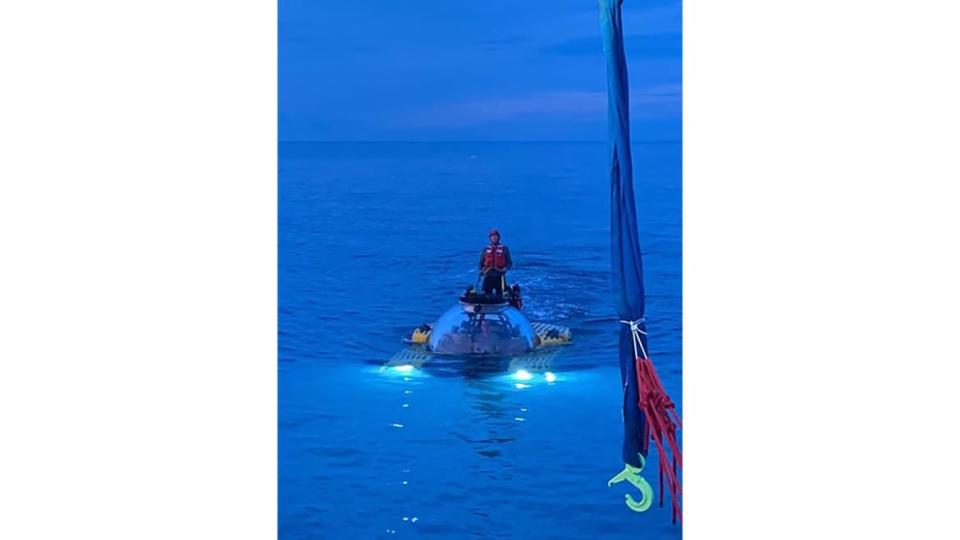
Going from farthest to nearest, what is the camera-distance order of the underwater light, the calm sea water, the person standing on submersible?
the person standing on submersible < the underwater light < the calm sea water

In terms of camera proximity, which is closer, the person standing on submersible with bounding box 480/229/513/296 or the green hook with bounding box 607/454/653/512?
the green hook with bounding box 607/454/653/512

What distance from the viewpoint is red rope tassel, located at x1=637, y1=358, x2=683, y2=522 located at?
20.4 ft

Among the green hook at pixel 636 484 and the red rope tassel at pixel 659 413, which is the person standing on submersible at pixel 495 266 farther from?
the green hook at pixel 636 484

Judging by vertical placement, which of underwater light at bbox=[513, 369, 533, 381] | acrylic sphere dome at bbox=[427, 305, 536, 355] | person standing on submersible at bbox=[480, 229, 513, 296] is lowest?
underwater light at bbox=[513, 369, 533, 381]

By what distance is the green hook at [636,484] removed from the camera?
6156mm

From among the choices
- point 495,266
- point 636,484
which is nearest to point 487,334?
point 495,266

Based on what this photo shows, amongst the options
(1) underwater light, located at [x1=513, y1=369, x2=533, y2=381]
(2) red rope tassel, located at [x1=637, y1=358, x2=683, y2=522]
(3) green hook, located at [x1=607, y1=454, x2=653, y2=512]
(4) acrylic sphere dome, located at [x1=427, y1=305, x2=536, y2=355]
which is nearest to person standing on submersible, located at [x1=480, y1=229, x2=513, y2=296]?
(4) acrylic sphere dome, located at [x1=427, y1=305, x2=536, y2=355]

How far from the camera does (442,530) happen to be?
605cm

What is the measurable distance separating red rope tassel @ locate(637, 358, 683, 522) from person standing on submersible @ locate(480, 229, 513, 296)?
0.84 meters

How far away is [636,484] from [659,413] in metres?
0.37

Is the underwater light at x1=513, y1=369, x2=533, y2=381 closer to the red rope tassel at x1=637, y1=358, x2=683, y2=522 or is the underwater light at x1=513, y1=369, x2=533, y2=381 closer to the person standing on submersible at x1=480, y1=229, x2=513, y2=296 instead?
the person standing on submersible at x1=480, y1=229, x2=513, y2=296

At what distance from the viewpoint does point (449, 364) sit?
6.50 m
